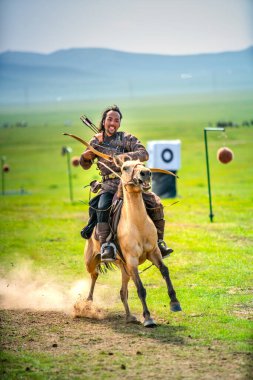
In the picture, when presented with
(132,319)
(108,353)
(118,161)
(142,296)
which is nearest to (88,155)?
(118,161)

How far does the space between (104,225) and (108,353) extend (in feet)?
9.09

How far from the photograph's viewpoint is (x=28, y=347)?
10.3 metres

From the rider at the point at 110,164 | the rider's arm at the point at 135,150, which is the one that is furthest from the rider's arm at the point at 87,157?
the rider's arm at the point at 135,150

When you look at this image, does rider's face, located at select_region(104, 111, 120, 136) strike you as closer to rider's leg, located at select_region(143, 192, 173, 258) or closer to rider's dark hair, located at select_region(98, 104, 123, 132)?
rider's dark hair, located at select_region(98, 104, 123, 132)

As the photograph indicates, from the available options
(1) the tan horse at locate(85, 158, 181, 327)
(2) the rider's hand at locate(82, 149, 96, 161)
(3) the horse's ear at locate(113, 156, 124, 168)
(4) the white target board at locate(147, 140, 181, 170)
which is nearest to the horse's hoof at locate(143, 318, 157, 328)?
(1) the tan horse at locate(85, 158, 181, 327)

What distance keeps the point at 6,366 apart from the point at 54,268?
816cm

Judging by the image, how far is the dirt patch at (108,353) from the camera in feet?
28.7

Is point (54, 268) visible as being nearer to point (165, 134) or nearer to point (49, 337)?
point (49, 337)

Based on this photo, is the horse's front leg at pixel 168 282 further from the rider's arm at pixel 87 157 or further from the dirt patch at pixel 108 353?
the rider's arm at pixel 87 157

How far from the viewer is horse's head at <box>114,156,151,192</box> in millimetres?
10789

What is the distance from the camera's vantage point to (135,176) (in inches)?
428

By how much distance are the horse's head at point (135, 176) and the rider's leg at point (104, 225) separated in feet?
3.41

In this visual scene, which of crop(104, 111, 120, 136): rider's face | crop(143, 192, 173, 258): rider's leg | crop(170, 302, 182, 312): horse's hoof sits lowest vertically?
crop(170, 302, 182, 312): horse's hoof

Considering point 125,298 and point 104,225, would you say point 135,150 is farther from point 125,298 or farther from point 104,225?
point 125,298
